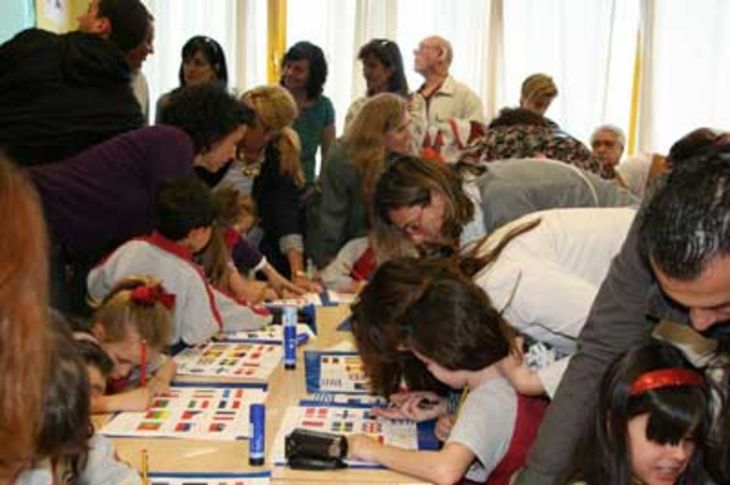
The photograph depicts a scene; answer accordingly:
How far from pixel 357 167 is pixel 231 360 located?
131 cm

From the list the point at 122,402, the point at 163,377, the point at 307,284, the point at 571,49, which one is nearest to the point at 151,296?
the point at 163,377

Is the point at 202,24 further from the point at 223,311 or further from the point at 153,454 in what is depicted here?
the point at 153,454

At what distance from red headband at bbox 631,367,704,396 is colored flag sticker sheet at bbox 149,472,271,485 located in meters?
0.67

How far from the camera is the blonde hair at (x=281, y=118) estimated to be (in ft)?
11.5

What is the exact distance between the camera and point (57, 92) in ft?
8.08

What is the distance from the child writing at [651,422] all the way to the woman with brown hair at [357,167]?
1.91 metres

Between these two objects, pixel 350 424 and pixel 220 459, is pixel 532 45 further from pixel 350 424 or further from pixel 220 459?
pixel 220 459

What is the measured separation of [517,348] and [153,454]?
79cm

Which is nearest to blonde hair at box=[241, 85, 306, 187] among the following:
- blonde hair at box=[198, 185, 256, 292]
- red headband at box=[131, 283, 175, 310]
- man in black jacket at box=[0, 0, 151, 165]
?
blonde hair at box=[198, 185, 256, 292]

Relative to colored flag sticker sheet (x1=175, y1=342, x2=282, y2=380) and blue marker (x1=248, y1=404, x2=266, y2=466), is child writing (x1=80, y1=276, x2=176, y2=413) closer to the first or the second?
colored flag sticker sheet (x1=175, y1=342, x2=282, y2=380)

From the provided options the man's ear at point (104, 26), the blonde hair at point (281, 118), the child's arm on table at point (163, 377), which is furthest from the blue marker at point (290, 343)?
the blonde hair at point (281, 118)

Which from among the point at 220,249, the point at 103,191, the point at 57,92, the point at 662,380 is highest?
the point at 57,92

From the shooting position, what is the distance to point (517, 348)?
1878 millimetres

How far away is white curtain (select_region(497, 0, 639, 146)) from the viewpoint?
5867 millimetres
